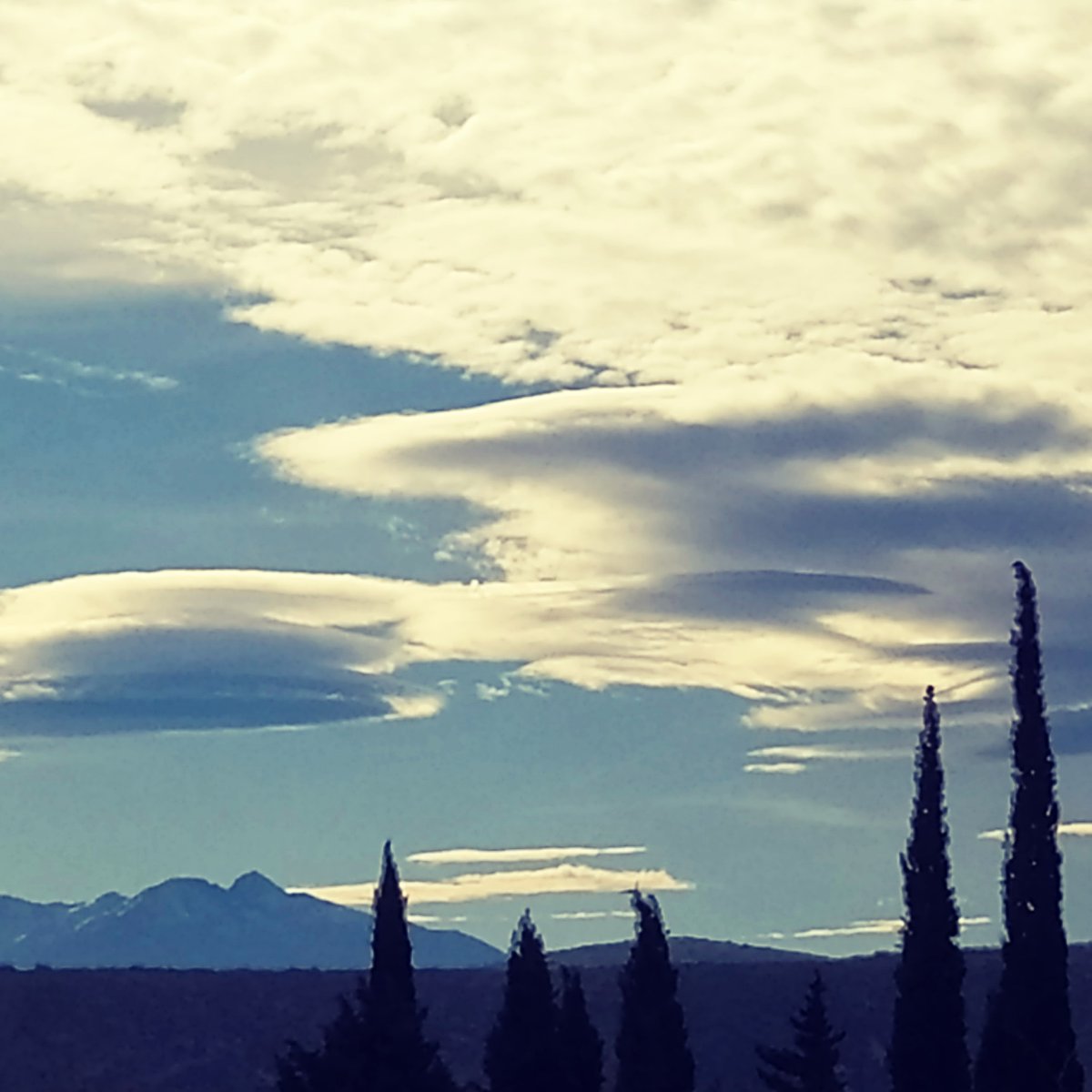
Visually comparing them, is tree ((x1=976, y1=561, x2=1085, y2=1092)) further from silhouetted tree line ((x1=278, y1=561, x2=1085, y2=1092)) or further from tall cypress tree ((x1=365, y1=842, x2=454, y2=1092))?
tall cypress tree ((x1=365, y1=842, x2=454, y2=1092))

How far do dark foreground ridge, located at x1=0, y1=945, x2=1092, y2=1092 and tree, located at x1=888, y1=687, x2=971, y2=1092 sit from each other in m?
36.9

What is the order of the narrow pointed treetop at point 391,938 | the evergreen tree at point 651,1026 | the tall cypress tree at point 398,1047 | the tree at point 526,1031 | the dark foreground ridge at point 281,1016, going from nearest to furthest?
1. the tall cypress tree at point 398,1047
2. the narrow pointed treetop at point 391,938
3. the tree at point 526,1031
4. the evergreen tree at point 651,1026
5. the dark foreground ridge at point 281,1016

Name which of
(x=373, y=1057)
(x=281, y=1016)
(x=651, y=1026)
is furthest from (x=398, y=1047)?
(x=281, y=1016)

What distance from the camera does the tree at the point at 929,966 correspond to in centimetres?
7775

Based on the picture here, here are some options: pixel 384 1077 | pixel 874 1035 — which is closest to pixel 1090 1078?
pixel 874 1035

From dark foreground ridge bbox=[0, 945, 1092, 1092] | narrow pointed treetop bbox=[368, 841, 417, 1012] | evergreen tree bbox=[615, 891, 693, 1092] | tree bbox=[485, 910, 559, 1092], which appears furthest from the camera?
dark foreground ridge bbox=[0, 945, 1092, 1092]

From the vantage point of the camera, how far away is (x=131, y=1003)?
124438 millimetres

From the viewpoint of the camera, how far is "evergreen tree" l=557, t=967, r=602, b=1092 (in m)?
69.4

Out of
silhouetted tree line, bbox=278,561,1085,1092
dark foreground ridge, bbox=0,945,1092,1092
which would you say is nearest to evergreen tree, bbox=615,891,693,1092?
silhouetted tree line, bbox=278,561,1085,1092

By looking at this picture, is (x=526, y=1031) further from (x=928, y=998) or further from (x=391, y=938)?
(x=928, y=998)

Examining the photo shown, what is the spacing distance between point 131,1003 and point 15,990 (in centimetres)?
602

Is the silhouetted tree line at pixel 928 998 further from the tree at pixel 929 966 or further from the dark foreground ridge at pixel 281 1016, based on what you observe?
the dark foreground ridge at pixel 281 1016

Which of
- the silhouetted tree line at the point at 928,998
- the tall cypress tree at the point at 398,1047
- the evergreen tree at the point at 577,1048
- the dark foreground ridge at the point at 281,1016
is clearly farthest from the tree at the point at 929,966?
the dark foreground ridge at the point at 281,1016

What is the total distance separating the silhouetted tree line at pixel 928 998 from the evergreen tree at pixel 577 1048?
0.17 feet
